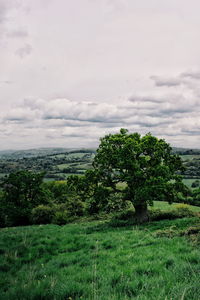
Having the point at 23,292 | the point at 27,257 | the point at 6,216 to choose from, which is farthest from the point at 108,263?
the point at 6,216

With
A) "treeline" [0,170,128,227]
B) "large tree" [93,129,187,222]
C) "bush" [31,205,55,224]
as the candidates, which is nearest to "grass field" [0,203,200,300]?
"large tree" [93,129,187,222]

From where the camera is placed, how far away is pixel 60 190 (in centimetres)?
7125

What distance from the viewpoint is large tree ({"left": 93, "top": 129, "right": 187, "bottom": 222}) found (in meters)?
20.6

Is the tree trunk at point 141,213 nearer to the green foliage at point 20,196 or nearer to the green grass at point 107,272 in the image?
the green grass at point 107,272

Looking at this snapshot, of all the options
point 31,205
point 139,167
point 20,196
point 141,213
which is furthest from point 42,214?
point 139,167

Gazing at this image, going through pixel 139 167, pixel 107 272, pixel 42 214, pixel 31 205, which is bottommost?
pixel 42 214

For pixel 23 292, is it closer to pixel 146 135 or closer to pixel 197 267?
pixel 197 267

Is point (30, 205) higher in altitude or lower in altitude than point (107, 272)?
lower

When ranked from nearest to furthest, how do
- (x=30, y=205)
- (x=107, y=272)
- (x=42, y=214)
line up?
(x=107, y=272)
(x=42, y=214)
(x=30, y=205)

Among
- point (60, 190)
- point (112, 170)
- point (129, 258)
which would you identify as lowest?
point (60, 190)

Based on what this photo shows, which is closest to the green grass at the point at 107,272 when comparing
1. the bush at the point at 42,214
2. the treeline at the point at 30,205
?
the treeline at the point at 30,205

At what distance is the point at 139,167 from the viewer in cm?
2184

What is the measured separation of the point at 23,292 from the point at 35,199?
43.5 metres

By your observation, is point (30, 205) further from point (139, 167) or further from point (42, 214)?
point (139, 167)
